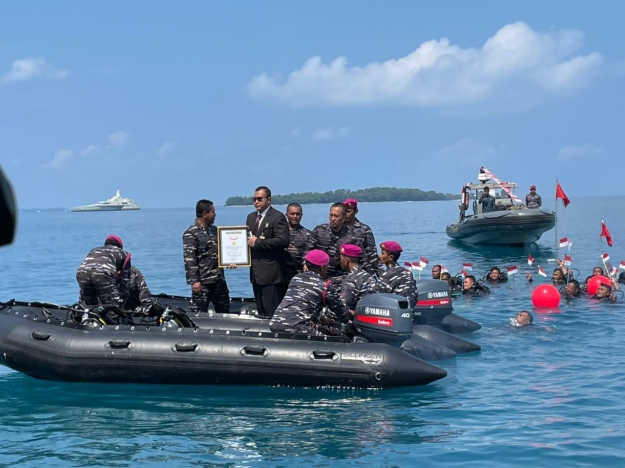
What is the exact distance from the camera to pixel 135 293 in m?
9.62

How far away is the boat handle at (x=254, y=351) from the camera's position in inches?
322

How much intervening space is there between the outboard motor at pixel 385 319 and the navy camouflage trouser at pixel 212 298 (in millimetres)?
2120

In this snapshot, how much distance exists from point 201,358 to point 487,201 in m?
24.3

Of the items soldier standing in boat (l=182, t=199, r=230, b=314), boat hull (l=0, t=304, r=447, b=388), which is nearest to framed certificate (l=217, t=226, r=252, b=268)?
soldier standing in boat (l=182, t=199, r=230, b=314)

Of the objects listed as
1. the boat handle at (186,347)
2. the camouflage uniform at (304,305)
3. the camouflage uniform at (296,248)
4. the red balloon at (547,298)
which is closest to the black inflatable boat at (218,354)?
the boat handle at (186,347)

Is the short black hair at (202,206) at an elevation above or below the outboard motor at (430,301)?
above

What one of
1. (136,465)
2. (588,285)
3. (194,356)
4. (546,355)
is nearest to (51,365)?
(194,356)

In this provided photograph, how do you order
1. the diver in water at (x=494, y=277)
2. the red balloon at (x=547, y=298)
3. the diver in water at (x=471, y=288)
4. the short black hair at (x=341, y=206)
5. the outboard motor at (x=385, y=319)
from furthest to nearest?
the diver in water at (x=494, y=277) < the diver in water at (x=471, y=288) < the red balloon at (x=547, y=298) < the short black hair at (x=341, y=206) < the outboard motor at (x=385, y=319)

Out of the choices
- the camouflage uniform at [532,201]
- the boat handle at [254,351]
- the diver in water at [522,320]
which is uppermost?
the camouflage uniform at [532,201]

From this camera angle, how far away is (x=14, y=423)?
7.45 metres

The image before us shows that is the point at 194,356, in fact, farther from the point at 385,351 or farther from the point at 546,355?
the point at 546,355

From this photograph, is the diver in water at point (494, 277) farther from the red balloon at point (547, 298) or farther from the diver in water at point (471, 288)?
the red balloon at point (547, 298)

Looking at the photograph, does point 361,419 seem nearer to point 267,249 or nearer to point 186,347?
point 186,347

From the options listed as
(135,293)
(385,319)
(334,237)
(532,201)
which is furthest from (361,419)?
(532,201)
